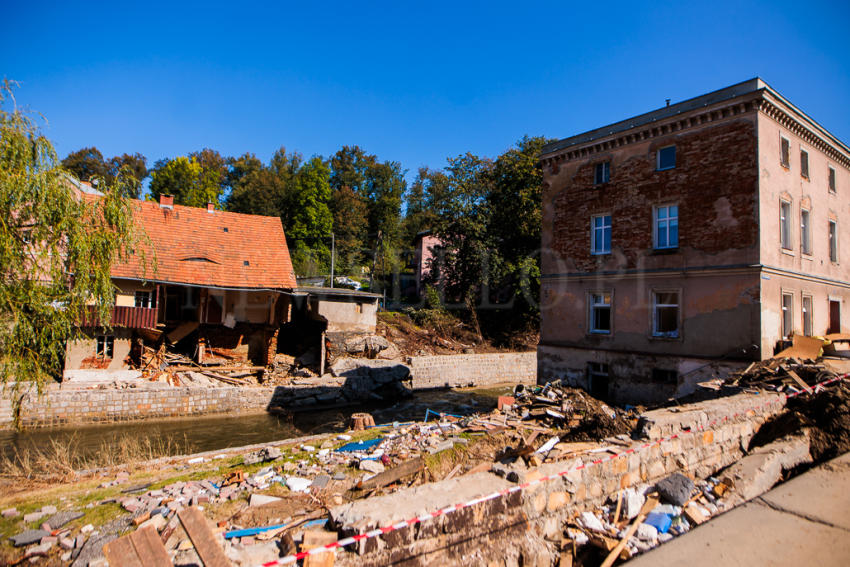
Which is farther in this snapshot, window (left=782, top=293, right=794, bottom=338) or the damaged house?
the damaged house

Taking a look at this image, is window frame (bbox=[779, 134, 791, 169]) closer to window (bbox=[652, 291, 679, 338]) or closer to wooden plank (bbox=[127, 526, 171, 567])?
window (bbox=[652, 291, 679, 338])

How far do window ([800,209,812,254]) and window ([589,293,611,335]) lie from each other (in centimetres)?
662

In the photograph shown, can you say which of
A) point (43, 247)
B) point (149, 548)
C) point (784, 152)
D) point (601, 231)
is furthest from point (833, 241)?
point (43, 247)

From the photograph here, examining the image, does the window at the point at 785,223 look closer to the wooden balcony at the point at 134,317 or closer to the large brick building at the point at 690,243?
the large brick building at the point at 690,243

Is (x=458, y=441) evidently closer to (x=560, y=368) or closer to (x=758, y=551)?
(x=758, y=551)

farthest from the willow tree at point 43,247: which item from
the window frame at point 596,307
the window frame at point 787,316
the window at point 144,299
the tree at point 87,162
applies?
the tree at point 87,162

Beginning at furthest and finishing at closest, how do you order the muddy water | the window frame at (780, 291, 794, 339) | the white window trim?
the muddy water → the white window trim → the window frame at (780, 291, 794, 339)

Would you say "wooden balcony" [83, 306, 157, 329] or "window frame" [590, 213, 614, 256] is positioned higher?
"window frame" [590, 213, 614, 256]

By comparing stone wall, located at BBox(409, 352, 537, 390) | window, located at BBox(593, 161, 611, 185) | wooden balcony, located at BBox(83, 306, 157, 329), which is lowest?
stone wall, located at BBox(409, 352, 537, 390)

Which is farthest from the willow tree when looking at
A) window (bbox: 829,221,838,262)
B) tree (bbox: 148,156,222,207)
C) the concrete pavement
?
tree (bbox: 148,156,222,207)

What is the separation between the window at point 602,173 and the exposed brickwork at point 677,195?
0.19 meters

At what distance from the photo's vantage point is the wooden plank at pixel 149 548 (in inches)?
141

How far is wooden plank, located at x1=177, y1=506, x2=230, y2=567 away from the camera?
140 inches

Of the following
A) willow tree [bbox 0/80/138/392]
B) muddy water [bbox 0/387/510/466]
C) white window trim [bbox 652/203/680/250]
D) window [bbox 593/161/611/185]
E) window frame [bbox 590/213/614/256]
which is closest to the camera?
willow tree [bbox 0/80/138/392]
